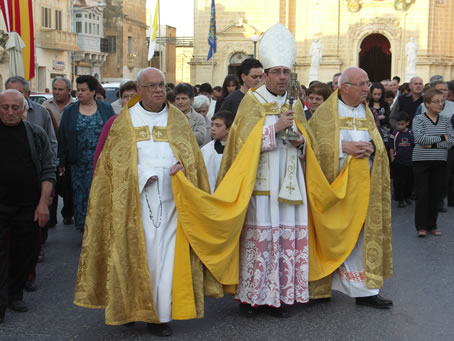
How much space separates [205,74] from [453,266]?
33748 mm

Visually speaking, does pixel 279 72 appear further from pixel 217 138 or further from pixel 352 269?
pixel 352 269

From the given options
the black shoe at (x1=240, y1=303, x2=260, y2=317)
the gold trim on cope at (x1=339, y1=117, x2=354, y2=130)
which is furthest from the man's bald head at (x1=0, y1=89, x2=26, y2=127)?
the gold trim on cope at (x1=339, y1=117, x2=354, y2=130)

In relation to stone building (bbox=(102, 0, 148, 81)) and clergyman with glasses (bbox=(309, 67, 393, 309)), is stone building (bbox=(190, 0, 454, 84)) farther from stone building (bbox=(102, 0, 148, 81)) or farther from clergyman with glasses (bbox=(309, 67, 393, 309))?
clergyman with glasses (bbox=(309, 67, 393, 309))

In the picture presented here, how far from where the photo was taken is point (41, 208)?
5.89 m

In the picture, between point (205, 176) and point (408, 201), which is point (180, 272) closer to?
point (205, 176)

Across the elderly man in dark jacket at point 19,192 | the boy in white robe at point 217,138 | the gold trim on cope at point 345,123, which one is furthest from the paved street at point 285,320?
the gold trim on cope at point 345,123

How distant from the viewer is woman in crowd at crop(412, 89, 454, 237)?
30.4 ft

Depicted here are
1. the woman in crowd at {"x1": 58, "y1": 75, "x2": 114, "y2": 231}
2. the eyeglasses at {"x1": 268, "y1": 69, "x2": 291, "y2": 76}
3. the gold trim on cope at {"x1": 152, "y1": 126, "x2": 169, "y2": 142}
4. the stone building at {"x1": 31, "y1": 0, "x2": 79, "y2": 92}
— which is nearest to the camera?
the gold trim on cope at {"x1": 152, "y1": 126, "x2": 169, "y2": 142}

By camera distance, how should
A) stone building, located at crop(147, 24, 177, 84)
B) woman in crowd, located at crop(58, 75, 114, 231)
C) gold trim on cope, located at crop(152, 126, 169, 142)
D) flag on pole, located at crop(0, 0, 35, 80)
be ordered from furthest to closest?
stone building, located at crop(147, 24, 177, 84), flag on pole, located at crop(0, 0, 35, 80), woman in crowd, located at crop(58, 75, 114, 231), gold trim on cope, located at crop(152, 126, 169, 142)

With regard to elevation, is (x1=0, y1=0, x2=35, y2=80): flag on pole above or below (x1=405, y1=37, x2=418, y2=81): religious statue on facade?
below

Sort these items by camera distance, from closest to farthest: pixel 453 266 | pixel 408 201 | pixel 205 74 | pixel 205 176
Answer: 1. pixel 205 176
2. pixel 453 266
3. pixel 408 201
4. pixel 205 74

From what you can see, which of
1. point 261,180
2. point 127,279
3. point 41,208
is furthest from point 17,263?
point 261,180

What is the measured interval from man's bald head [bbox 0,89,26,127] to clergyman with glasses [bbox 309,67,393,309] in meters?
2.52

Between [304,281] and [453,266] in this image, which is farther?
[453,266]
